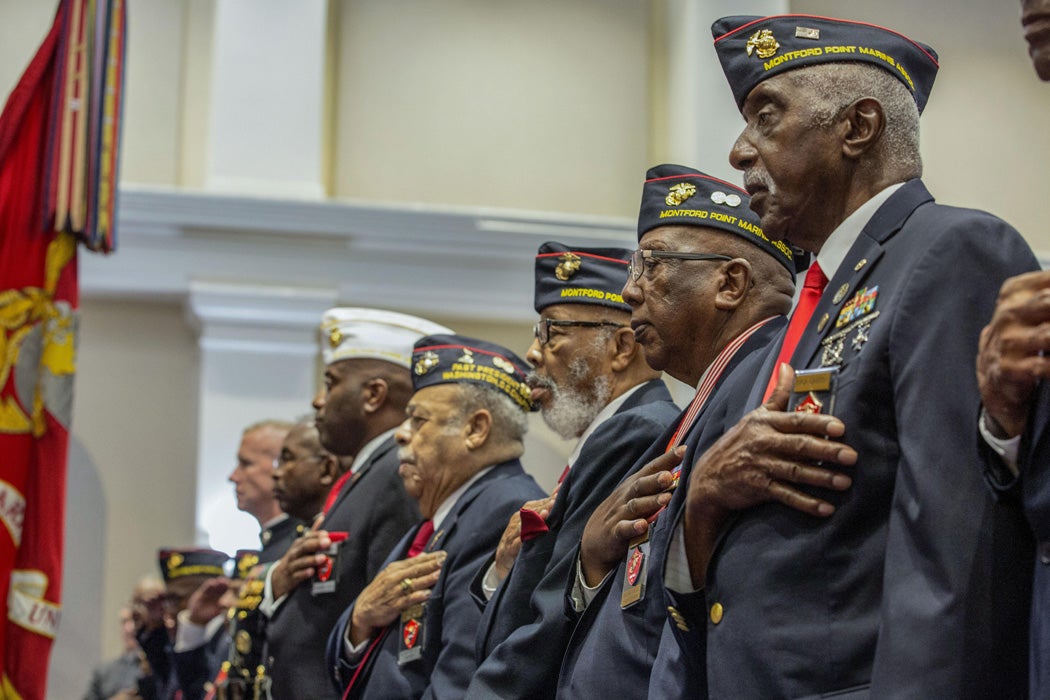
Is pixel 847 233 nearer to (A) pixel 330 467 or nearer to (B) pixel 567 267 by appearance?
(B) pixel 567 267

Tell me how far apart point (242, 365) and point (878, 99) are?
238 inches

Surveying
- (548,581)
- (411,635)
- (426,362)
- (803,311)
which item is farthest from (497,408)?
(803,311)

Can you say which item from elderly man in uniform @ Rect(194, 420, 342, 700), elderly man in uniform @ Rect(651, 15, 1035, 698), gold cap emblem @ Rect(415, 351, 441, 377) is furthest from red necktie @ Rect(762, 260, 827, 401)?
elderly man in uniform @ Rect(194, 420, 342, 700)

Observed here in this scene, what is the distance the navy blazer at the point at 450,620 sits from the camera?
11.6 feet

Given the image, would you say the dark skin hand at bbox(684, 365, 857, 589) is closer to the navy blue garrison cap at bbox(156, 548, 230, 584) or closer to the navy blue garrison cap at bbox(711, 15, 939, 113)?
the navy blue garrison cap at bbox(711, 15, 939, 113)

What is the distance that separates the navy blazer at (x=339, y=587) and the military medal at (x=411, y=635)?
0.66 meters

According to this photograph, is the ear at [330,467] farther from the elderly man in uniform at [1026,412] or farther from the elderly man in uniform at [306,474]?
the elderly man in uniform at [1026,412]

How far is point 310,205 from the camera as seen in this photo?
26.1 feet

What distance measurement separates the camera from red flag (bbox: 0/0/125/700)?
19.2ft

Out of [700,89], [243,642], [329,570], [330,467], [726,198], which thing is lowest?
[243,642]

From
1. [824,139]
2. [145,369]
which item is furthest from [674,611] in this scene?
[145,369]

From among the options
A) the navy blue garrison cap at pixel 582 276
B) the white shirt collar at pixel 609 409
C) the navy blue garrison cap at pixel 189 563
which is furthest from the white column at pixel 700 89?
the white shirt collar at pixel 609 409

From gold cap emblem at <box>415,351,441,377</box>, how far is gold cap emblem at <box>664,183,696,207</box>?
1405mm

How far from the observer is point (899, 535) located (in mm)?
1910
